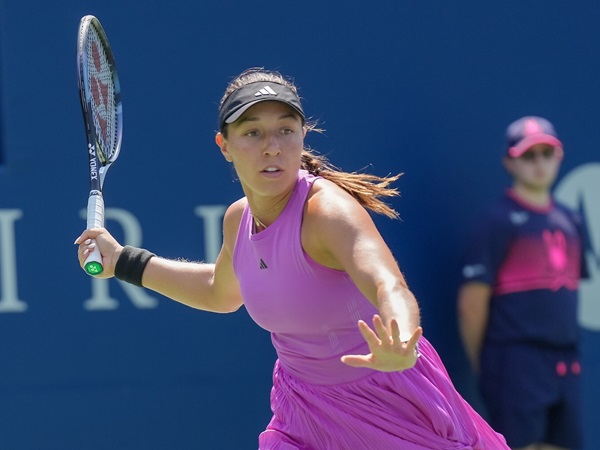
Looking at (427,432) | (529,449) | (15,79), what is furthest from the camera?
(15,79)

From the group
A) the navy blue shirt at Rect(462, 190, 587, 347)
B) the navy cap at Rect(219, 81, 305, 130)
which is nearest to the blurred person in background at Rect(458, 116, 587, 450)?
the navy blue shirt at Rect(462, 190, 587, 347)

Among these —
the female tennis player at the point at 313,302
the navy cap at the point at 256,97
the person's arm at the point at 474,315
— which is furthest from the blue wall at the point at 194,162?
the navy cap at the point at 256,97

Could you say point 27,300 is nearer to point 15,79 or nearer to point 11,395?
point 11,395

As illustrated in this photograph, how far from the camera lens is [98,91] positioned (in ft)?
12.8

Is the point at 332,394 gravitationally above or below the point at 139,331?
below

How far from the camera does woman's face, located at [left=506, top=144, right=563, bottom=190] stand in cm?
476

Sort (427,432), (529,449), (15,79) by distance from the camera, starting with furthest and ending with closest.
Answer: (15,79) → (529,449) → (427,432)

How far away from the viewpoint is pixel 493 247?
15.5 feet

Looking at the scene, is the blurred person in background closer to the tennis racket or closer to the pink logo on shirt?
the pink logo on shirt

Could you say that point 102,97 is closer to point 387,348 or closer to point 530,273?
point 530,273

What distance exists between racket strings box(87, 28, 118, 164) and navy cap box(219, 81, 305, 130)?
35.0 inches

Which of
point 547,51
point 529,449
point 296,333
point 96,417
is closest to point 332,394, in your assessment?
point 296,333

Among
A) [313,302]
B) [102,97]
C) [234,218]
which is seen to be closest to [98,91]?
[102,97]

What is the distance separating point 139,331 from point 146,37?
1173 mm
